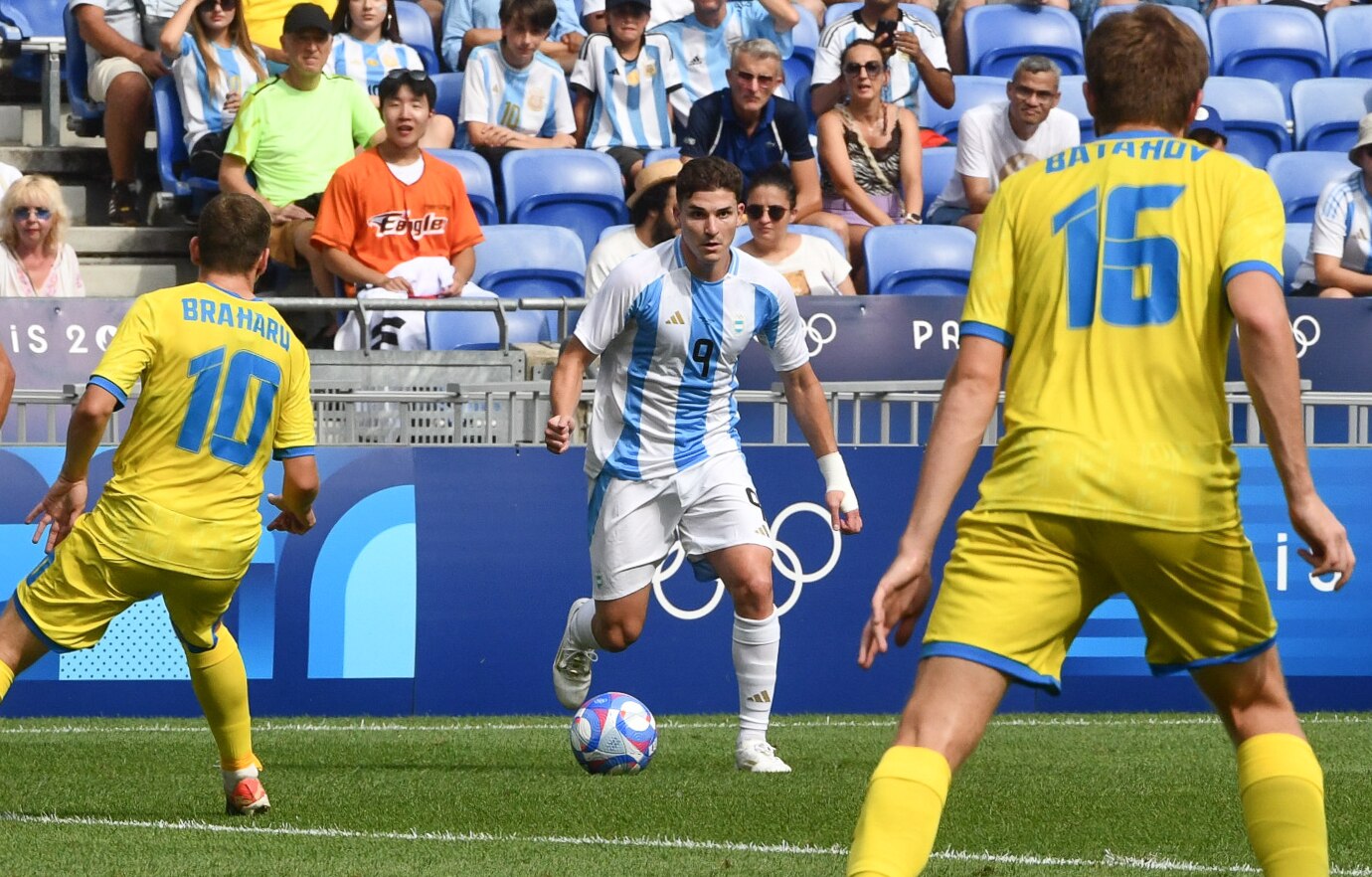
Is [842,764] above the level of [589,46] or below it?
below

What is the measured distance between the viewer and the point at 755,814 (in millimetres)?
6496

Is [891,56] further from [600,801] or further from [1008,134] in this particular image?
[600,801]

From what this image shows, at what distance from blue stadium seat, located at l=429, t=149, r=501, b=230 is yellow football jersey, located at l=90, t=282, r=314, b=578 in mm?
6590

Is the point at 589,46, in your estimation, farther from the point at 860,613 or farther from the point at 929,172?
the point at 860,613

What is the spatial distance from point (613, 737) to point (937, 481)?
391 centimetres

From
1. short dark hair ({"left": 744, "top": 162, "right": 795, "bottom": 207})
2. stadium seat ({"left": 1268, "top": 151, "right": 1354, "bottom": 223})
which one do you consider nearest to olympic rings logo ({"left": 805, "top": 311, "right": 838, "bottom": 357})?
short dark hair ({"left": 744, "top": 162, "right": 795, "bottom": 207})

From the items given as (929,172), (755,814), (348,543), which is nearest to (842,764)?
(755,814)

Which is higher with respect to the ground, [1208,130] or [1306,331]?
[1208,130]

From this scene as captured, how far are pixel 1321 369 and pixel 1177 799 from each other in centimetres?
440

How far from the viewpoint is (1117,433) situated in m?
3.79

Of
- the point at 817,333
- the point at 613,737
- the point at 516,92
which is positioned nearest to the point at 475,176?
the point at 516,92

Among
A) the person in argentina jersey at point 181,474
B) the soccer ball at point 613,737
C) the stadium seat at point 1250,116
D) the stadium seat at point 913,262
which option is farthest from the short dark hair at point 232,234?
the stadium seat at point 1250,116

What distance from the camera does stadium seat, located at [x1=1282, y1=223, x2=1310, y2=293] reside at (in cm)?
1262

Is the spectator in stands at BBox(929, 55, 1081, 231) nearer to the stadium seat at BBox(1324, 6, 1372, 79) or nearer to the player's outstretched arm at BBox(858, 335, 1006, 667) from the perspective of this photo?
the stadium seat at BBox(1324, 6, 1372, 79)
